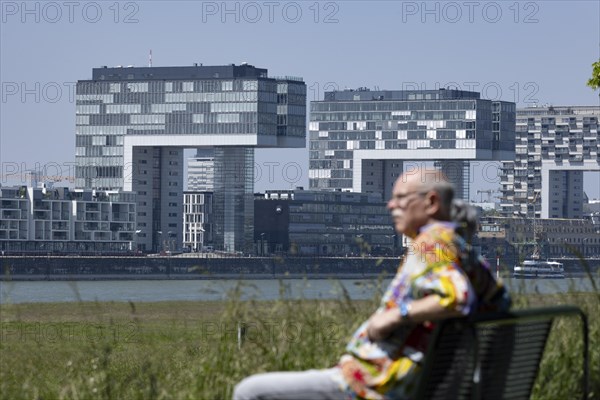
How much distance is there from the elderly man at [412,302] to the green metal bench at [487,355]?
3.0 inches

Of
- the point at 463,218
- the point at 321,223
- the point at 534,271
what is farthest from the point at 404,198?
the point at 321,223

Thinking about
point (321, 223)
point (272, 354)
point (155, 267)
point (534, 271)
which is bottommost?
point (155, 267)

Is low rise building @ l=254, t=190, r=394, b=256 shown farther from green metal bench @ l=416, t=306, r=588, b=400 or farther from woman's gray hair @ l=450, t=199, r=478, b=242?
woman's gray hair @ l=450, t=199, r=478, b=242

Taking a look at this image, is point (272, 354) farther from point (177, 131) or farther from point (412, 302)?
point (177, 131)

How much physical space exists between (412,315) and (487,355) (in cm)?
42

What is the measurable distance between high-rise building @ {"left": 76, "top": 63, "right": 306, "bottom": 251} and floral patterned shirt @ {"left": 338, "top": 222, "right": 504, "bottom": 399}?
12874 centimetres

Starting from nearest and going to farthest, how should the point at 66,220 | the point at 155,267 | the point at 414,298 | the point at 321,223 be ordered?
the point at 414,298 → the point at 155,267 → the point at 66,220 → the point at 321,223

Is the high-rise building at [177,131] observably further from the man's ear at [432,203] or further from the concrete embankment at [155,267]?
the man's ear at [432,203]

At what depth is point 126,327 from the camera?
2314 centimetres

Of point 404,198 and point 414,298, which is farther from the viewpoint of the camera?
point 404,198

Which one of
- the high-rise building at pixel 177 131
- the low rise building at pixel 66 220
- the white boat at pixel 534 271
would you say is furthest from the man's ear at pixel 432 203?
the high-rise building at pixel 177 131

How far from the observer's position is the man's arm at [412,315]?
452 centimetres

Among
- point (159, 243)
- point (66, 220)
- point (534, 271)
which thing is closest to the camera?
point (534, 271)

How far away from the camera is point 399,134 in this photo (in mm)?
155875
